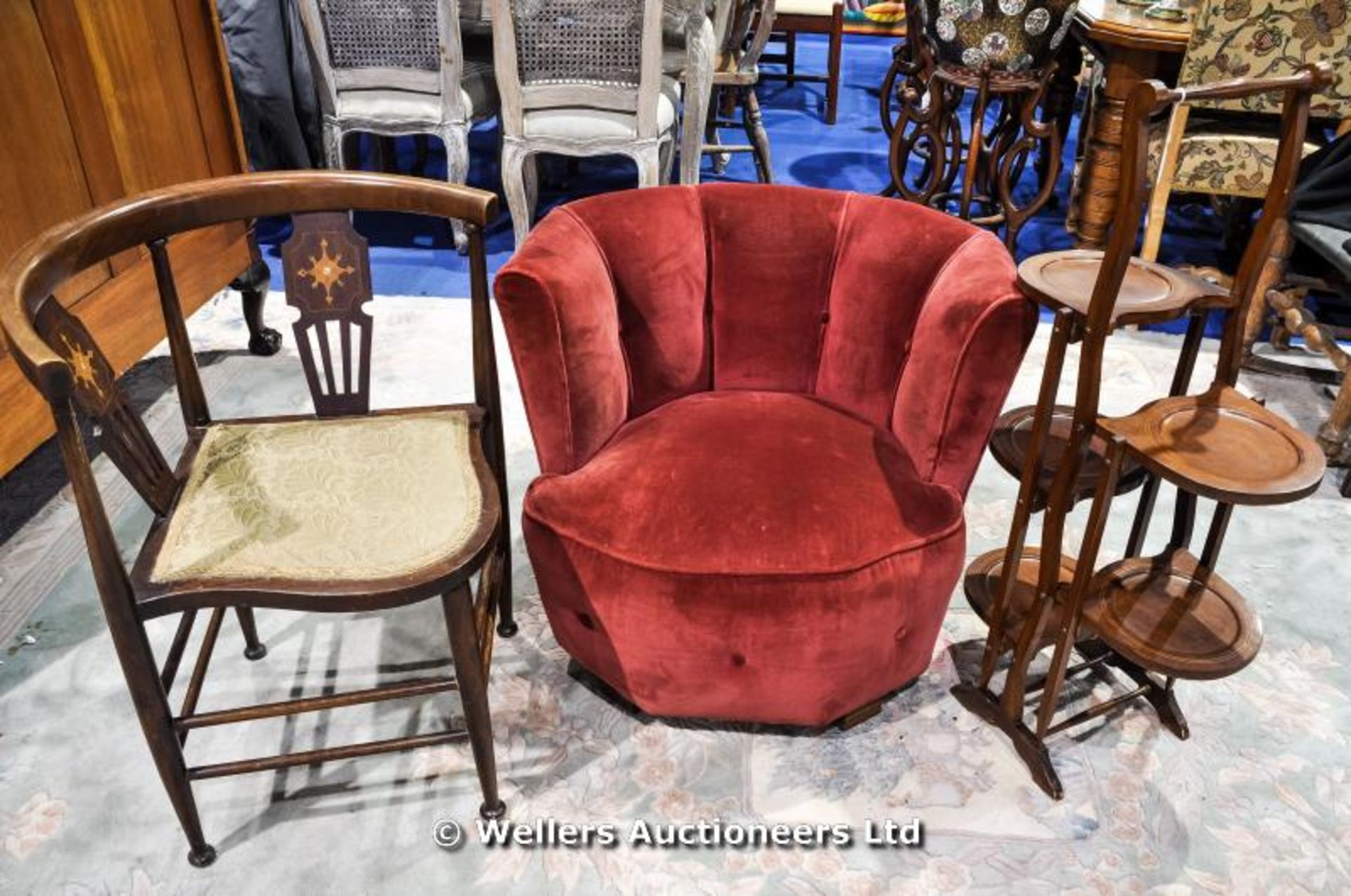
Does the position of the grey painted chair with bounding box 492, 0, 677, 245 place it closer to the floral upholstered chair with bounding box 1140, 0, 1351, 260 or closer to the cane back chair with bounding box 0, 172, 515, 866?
the floral upholstered chair with bounding box 1140, 0, 1351, 260

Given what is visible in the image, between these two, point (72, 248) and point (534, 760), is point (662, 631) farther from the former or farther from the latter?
point (72, 248)

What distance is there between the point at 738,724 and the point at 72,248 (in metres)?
1.19

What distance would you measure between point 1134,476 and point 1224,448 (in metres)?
0.29

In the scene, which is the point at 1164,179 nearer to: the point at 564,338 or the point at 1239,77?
the point at 1239,77

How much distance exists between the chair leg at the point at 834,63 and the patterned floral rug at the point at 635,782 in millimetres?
3591

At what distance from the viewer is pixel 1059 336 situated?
4.25ft

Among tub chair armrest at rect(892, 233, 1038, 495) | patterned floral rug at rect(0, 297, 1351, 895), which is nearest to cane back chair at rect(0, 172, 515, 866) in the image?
patterned floral rug at rect(0, 297, 1351, 895)

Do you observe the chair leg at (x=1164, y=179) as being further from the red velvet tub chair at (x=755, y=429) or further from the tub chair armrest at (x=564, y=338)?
the tub chair armrest at (x=564, y=338)

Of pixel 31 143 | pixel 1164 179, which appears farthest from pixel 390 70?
pixel 1164 179

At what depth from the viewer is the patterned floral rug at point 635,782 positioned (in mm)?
1449

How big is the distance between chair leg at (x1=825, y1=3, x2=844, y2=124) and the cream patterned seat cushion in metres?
3.87

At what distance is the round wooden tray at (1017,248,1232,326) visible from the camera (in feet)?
4.24

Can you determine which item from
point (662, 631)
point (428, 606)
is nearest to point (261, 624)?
point (428, 606)

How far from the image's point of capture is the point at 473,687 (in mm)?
1382
